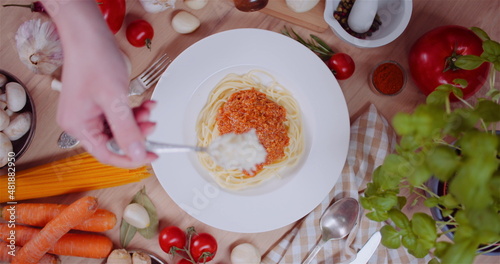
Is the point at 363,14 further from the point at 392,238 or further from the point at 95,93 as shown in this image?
the point at 95,93

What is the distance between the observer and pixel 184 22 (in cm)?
169

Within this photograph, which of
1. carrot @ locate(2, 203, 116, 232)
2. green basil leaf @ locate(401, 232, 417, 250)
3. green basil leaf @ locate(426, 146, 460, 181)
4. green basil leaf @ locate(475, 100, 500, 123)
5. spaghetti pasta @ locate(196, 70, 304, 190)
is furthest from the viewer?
spaghetti pasta @ locate(196, 70, 304, 190)

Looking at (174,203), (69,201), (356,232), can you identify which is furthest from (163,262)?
(356,232)

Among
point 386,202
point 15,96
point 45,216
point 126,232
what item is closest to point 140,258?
point 126,232

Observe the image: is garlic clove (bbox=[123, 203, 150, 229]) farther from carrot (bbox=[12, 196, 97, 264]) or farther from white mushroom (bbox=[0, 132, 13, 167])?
white mushroom (bbox=[0, 132, 13, 167])

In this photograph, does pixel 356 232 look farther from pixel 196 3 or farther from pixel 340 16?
pixel 196 3

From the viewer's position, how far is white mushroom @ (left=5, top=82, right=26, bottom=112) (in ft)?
5.16

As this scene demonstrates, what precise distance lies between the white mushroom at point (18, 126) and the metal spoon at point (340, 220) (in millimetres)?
1253

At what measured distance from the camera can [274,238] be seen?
1.76 meters

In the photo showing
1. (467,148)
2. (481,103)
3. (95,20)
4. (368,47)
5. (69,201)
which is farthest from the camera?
(69,201)

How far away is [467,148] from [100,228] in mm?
1393

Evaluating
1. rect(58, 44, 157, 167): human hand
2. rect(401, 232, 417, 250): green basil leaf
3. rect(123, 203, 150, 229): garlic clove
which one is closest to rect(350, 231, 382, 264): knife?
rect(401, 232, 417, 250): green basil leaf

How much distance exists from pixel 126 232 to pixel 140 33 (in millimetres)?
830

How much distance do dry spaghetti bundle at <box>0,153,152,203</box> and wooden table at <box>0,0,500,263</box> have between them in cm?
7
